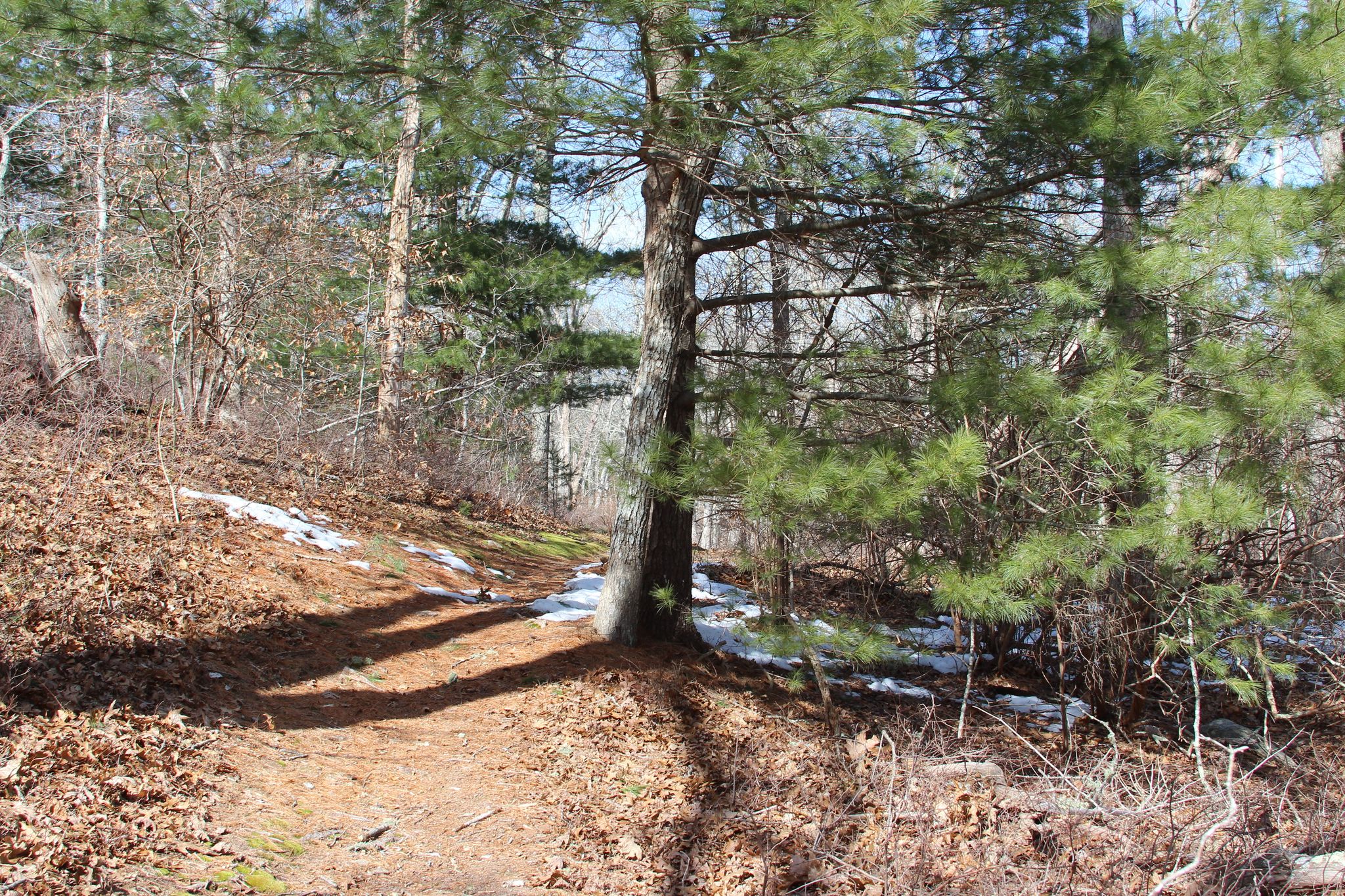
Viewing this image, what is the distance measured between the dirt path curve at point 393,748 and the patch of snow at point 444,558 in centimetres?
119

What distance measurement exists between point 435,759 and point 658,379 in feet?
9.63

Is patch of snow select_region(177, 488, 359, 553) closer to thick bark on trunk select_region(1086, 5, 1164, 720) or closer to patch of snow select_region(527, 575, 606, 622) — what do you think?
patch of snow select_region(527, 575, 606, 622)

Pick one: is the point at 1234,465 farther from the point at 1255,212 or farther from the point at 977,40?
the point at 977,40

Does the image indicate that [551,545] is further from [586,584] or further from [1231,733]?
[1231,733]

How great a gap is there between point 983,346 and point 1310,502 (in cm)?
244

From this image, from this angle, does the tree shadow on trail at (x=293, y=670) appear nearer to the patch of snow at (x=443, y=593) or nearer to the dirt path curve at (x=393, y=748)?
the dirt path curve at (x=393, y=748)

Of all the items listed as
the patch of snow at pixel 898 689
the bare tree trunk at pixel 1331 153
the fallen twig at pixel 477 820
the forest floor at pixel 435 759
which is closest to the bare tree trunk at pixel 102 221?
the forest floor at pixel 435 759

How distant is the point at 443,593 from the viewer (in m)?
7.46

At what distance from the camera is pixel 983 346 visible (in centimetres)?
523

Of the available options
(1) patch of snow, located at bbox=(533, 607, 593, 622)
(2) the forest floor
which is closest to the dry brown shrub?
(2) the forest floor

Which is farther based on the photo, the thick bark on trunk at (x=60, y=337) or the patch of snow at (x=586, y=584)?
the patch of snow at (x=586, y=584)

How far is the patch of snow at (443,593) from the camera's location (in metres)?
7.34

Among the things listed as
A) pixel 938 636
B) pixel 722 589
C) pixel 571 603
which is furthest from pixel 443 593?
pixel 938 636

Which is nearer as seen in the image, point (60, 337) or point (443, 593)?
point (443, 593)
